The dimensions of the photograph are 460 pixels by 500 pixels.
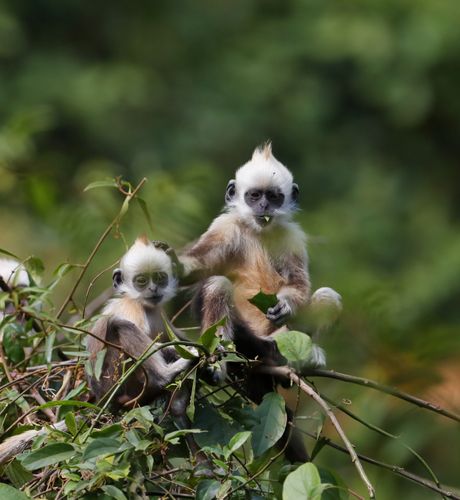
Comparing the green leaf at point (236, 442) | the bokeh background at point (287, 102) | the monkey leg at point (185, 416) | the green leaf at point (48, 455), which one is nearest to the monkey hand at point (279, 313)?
the monkey leg at point (185, 416)

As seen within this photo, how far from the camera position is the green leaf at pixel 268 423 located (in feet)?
11.5

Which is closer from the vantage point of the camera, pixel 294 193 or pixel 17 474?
pixel 17 474

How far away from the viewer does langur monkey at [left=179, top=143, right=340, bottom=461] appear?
14.0 ft

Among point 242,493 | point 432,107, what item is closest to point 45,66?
point 432,107

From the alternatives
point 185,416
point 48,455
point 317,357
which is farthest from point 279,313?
point 48,455

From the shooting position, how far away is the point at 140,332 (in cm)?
399

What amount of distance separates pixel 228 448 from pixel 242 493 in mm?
171

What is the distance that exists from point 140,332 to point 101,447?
0.84m

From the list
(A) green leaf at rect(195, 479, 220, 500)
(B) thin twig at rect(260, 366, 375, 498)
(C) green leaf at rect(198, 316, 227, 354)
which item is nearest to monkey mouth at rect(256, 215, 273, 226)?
(B) thin twig at rect(260, 366, 375, 498)

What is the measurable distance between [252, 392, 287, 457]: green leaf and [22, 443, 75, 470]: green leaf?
561 millimetres

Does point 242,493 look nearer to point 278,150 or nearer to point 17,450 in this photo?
point 17,450

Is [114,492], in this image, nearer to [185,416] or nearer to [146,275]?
[185,416]

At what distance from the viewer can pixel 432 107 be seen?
1409 cm

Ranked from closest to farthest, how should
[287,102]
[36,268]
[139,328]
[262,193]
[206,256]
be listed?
[139,328] → [36,268] → [206,256] → [262,193] → [287,102]
